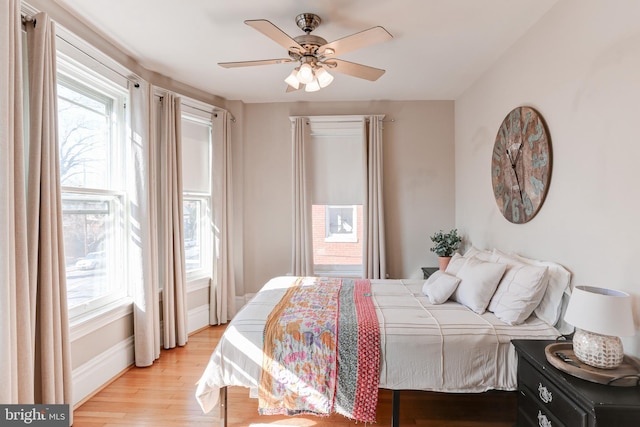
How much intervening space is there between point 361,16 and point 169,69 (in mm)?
2002

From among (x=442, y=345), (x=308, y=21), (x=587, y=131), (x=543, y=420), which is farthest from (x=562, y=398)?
(x=308, y=21)

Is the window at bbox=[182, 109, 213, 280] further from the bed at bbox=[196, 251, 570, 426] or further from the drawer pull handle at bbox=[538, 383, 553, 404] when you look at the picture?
the drawer pull handle at bbox=[538, 383, 553, 404]

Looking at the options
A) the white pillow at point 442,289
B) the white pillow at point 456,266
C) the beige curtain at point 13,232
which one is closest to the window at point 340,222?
the white pillow at point 456,266

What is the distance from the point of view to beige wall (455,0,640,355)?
1633 mm

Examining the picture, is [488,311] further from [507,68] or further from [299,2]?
[299,2]

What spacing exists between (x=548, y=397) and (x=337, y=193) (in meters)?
3.04

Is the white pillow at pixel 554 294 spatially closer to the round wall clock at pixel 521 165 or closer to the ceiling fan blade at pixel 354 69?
the round wall clock at pixel 521 165

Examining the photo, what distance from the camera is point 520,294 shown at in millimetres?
2111

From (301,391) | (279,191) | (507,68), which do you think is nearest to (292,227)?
(279,191)

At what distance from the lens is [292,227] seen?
13.8 feet

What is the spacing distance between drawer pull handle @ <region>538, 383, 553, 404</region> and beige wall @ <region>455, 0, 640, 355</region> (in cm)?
50

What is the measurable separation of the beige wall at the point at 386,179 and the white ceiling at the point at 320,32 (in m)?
0.62

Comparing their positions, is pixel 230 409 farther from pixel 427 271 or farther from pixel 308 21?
pixel 308 21

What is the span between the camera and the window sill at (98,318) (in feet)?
7.95
